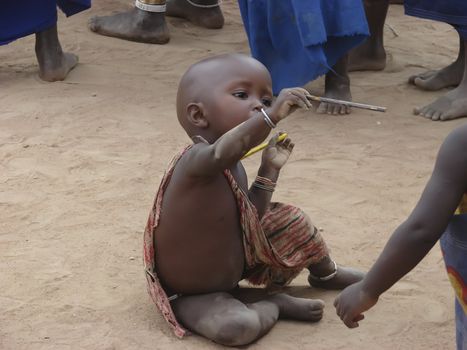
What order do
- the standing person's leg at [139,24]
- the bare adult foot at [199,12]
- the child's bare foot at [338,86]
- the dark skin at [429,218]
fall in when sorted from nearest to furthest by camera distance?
the dark skin at [429,218]
the child's bare foot at [338,86]
the standing person's leg at [139,24]
the bare adult foot at [199,12]

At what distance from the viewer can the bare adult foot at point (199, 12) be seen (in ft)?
22.2

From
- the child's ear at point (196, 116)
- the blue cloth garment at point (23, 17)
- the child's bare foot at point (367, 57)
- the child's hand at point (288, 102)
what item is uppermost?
the child's hand at point (288, 102)

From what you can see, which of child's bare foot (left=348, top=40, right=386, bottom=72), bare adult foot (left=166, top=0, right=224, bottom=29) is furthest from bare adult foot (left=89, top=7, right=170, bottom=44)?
child's bare foot (left=348, top=40, right=386, bottom=72)

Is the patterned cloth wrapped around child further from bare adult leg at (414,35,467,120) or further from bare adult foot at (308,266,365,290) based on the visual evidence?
bare adult leg at (414,35,467,120)

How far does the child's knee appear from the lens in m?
2.65

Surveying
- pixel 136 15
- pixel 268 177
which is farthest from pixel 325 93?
pixel 268 177

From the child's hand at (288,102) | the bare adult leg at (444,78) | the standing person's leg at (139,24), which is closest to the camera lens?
the child's hand at (288,102)

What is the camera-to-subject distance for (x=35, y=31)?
5383mm

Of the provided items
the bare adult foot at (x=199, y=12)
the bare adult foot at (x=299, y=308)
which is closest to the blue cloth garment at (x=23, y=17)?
the bare adult foot at (x=199, y=12)

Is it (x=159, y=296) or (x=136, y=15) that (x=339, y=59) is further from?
(x=159, y=296)

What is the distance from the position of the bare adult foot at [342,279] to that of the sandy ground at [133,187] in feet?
0.12

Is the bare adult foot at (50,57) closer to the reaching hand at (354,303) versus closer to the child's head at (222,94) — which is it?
the child's head at (222,94)

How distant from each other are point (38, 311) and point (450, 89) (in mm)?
3344

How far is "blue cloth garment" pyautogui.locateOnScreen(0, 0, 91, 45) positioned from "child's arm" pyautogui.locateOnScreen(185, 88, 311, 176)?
3.06 m
